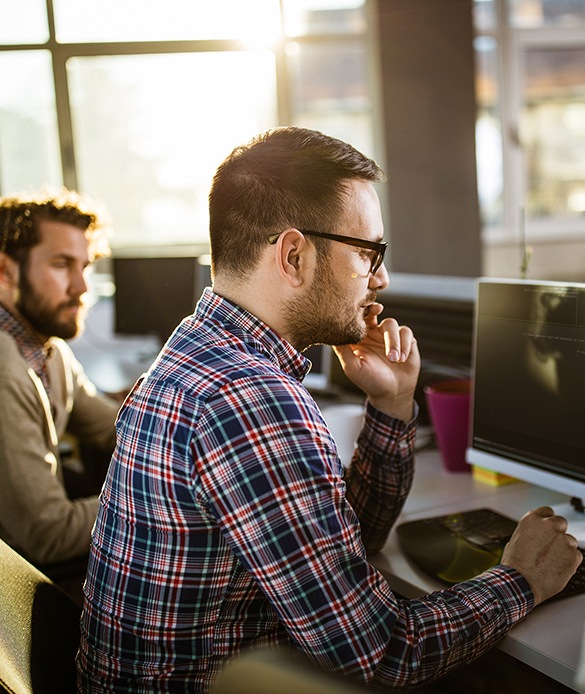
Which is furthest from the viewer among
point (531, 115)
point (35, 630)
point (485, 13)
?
point (531, 115)

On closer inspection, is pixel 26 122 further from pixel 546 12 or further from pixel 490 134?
pixel 546 12

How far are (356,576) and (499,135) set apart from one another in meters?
5.71

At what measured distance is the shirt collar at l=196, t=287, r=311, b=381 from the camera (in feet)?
3.58

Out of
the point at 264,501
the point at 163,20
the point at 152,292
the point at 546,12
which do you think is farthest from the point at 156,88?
the point at 264,501

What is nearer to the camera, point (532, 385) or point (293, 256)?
point (293, 256)

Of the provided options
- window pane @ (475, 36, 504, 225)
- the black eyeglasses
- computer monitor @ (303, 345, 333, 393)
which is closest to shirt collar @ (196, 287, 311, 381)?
the black eyeglasses

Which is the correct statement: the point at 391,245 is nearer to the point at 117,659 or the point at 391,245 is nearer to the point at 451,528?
the point at 451,528

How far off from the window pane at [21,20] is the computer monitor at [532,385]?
165 inches

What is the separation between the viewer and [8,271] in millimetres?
2143

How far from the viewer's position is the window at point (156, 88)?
193 inches

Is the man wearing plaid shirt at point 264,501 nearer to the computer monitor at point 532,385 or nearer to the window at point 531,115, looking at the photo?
the computer monitor at point 532,385

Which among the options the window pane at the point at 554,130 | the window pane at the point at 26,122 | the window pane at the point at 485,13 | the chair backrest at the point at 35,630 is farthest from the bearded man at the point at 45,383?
the window pane at the point at 554,130

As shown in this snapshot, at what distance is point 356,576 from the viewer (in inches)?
36.3

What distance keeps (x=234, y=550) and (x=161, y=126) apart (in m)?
4.64
